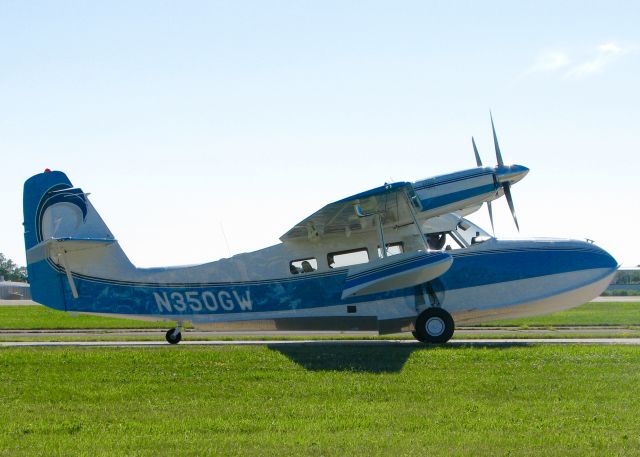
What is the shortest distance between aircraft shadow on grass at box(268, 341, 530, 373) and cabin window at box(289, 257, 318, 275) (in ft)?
5.82

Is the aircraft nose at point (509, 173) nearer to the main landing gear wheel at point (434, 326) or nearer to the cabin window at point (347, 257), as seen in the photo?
the main landing gear wheel at point (434, 326)

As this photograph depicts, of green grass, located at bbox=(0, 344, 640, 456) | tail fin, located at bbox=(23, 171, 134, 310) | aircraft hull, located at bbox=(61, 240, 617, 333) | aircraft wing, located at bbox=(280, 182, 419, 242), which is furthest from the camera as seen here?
tail fin, located at bbox=(23, 171, 134, 310)

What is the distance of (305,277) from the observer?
17.8 m

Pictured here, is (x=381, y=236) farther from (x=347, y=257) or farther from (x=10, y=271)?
(x=10, y=271)

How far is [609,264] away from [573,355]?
423 centimetres

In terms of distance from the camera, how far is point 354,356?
1488 cm

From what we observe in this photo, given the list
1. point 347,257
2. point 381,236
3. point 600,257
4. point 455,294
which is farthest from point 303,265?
point 600,257

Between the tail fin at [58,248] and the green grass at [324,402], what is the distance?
9.42ft

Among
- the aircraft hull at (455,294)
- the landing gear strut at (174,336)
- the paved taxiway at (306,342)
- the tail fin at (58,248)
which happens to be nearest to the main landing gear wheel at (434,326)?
the aircraft hull at (455,294)

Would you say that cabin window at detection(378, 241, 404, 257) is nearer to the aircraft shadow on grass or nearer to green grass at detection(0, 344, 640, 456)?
the aircraft shadow on grass

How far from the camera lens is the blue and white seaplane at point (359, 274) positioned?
56.0ft

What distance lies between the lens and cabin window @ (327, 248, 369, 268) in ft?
57.9

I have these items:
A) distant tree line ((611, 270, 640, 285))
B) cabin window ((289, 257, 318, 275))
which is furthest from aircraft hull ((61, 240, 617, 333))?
distant tree line ((611, 270, 640, 285))

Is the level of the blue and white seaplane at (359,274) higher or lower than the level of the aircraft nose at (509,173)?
lower
